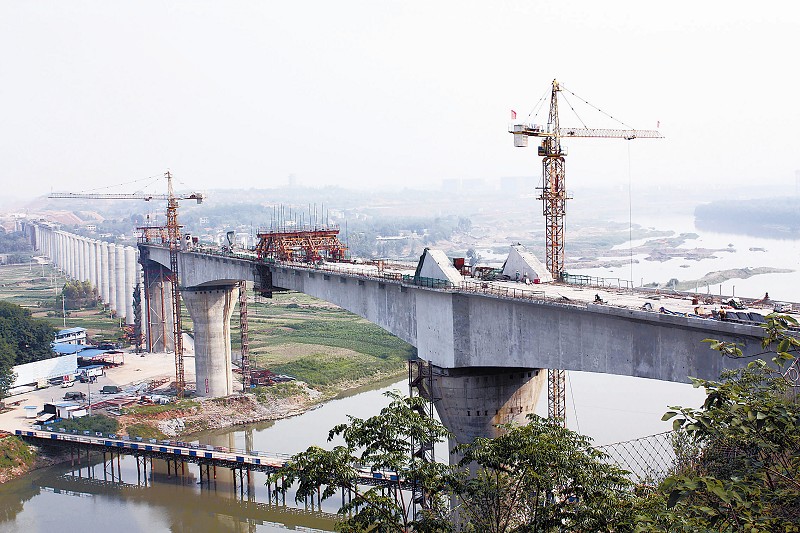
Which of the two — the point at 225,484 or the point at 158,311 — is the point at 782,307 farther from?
the point at 158,311

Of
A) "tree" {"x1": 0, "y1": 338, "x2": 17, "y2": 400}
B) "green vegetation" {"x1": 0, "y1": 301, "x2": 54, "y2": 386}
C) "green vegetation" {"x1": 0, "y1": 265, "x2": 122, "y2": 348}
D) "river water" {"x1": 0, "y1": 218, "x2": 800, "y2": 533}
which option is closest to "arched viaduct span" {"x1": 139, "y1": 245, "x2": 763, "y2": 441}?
"river water" {"x1": 0, "y1": 218, "x2": 800, "y2": 533}

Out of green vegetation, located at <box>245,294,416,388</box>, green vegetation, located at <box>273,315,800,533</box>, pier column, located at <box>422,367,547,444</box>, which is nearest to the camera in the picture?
green vegetation, located at <box>273,315,800,533</box>

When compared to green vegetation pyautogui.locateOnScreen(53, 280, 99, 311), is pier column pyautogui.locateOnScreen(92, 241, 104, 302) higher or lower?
higher

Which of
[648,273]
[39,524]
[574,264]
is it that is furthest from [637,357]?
[574,264]

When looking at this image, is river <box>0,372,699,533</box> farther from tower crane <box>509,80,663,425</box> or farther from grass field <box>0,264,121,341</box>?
grass field <box>0,264,121,341</box>

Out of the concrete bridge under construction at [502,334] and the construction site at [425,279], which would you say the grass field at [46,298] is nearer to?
the construction site at [425,279]

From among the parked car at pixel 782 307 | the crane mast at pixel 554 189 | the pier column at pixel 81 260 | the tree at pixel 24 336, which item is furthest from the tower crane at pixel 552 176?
the pier column at pixel 81 260

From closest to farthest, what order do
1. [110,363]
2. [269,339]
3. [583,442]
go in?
[583,442], [110,363], [269,339]

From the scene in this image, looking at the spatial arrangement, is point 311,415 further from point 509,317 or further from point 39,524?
point 509,317
